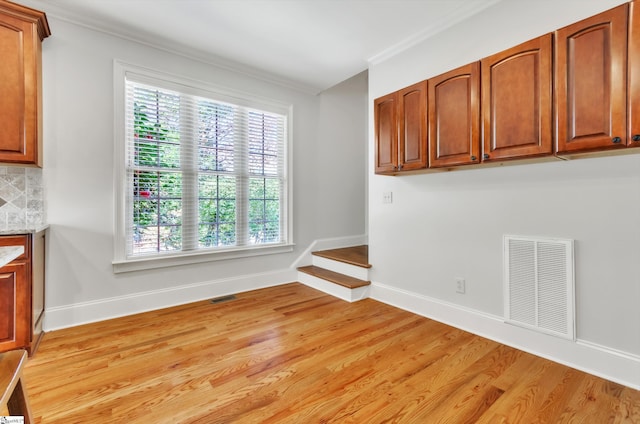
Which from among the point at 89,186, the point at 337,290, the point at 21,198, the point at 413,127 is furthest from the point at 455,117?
the point at 21,198

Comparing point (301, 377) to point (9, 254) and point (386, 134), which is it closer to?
point (9, 254)

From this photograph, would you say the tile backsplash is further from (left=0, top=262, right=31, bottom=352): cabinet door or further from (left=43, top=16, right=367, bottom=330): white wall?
(left=0, top=262, right=31, bottom=352): cabinet door

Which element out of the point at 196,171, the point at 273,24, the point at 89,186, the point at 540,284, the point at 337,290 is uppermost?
the point at 273,24

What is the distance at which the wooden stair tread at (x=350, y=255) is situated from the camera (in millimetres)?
3653

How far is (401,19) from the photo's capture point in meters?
2.68

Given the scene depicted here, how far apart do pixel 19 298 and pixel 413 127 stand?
3.25 m

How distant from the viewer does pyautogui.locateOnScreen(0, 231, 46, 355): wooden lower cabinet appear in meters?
2.01

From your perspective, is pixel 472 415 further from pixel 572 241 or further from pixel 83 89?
pixel 83 89

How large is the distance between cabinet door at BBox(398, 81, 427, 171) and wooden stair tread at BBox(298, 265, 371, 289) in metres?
1.38

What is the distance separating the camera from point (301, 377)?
190 cm

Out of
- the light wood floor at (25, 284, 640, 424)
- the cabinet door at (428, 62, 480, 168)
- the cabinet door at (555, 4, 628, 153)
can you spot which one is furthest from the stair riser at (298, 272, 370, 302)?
the cabinet door at (555, 4, 628, 153)

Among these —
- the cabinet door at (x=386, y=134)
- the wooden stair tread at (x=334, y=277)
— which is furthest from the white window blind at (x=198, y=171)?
Result: the cabinet door at (x=386, y=134)

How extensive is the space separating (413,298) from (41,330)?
10.8 ft

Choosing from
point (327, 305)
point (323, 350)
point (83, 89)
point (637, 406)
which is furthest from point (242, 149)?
point (637, 406)
